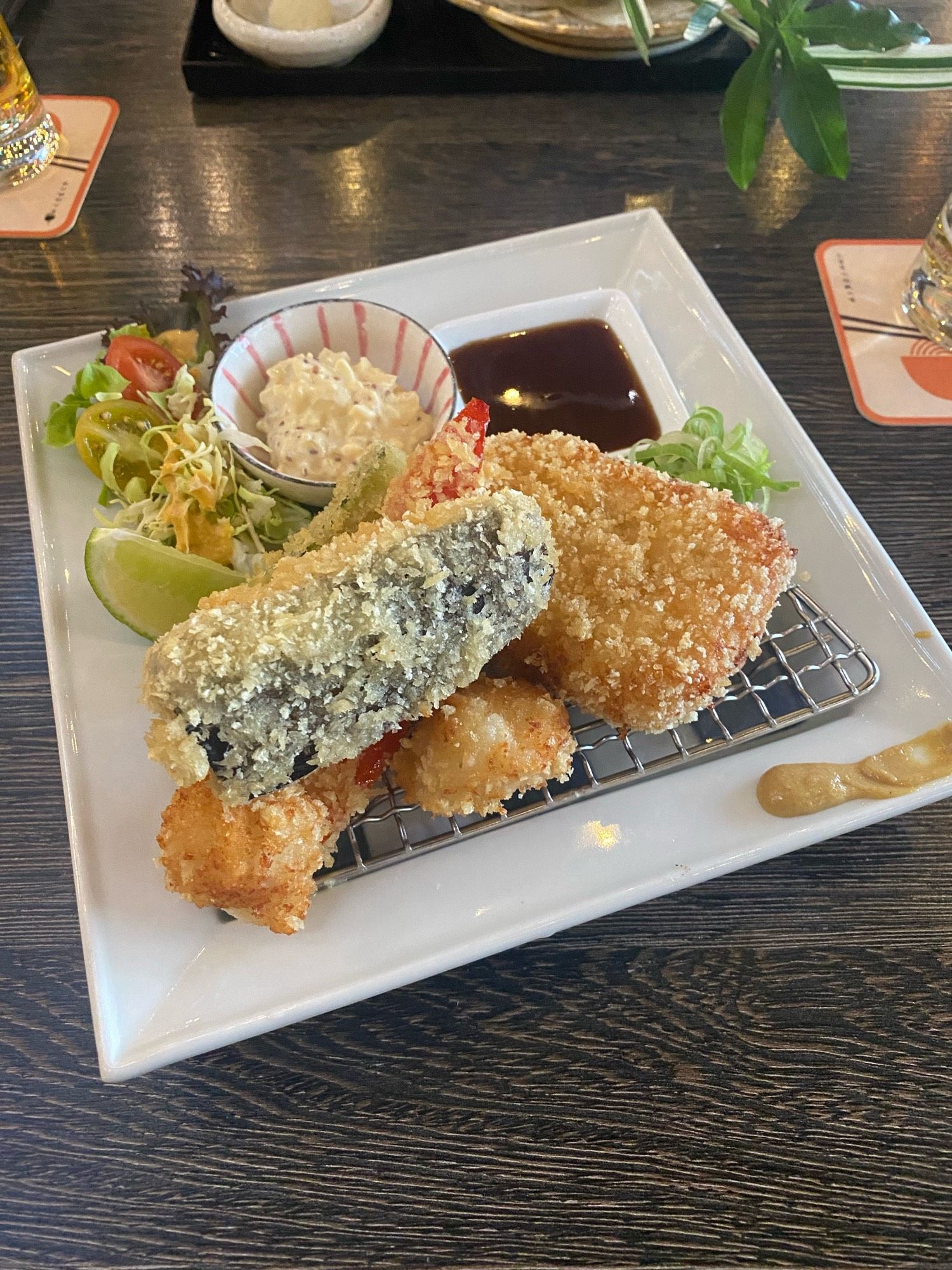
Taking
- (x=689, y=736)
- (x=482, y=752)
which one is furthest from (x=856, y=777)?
(x=482, y=752)

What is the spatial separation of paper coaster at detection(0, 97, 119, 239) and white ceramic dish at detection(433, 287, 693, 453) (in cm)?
173

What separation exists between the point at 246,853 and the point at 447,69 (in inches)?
140

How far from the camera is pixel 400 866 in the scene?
170 cm

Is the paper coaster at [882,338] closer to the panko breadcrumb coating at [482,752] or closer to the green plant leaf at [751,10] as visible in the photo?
the green plant leaf at [751,10]

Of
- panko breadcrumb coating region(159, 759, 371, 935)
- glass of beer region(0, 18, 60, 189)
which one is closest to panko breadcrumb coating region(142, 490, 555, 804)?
panko breadcrumb coating region(159, 759, 371, 935)

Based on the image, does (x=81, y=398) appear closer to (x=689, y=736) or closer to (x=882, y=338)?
(x=689, y=736)

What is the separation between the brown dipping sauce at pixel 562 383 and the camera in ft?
8.20

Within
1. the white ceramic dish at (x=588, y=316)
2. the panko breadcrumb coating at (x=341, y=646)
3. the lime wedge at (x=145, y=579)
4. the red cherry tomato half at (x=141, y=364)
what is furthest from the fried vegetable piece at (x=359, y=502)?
the white ceramic dish at (x=588, y=316)

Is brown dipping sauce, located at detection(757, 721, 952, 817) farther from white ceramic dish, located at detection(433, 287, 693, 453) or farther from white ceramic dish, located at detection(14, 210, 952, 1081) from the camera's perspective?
white ceramic dish, located at detection(433, 287, 693, 453)

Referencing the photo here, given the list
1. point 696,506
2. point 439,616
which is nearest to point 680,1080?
point 439,616

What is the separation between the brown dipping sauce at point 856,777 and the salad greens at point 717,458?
759 mm

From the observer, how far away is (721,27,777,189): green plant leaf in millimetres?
2717

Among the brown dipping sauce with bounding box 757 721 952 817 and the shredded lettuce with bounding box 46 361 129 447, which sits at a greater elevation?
the shredded lettuce with bounding box 46 361 129 447

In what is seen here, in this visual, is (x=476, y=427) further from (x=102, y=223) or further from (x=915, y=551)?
(x=102, y=223)
